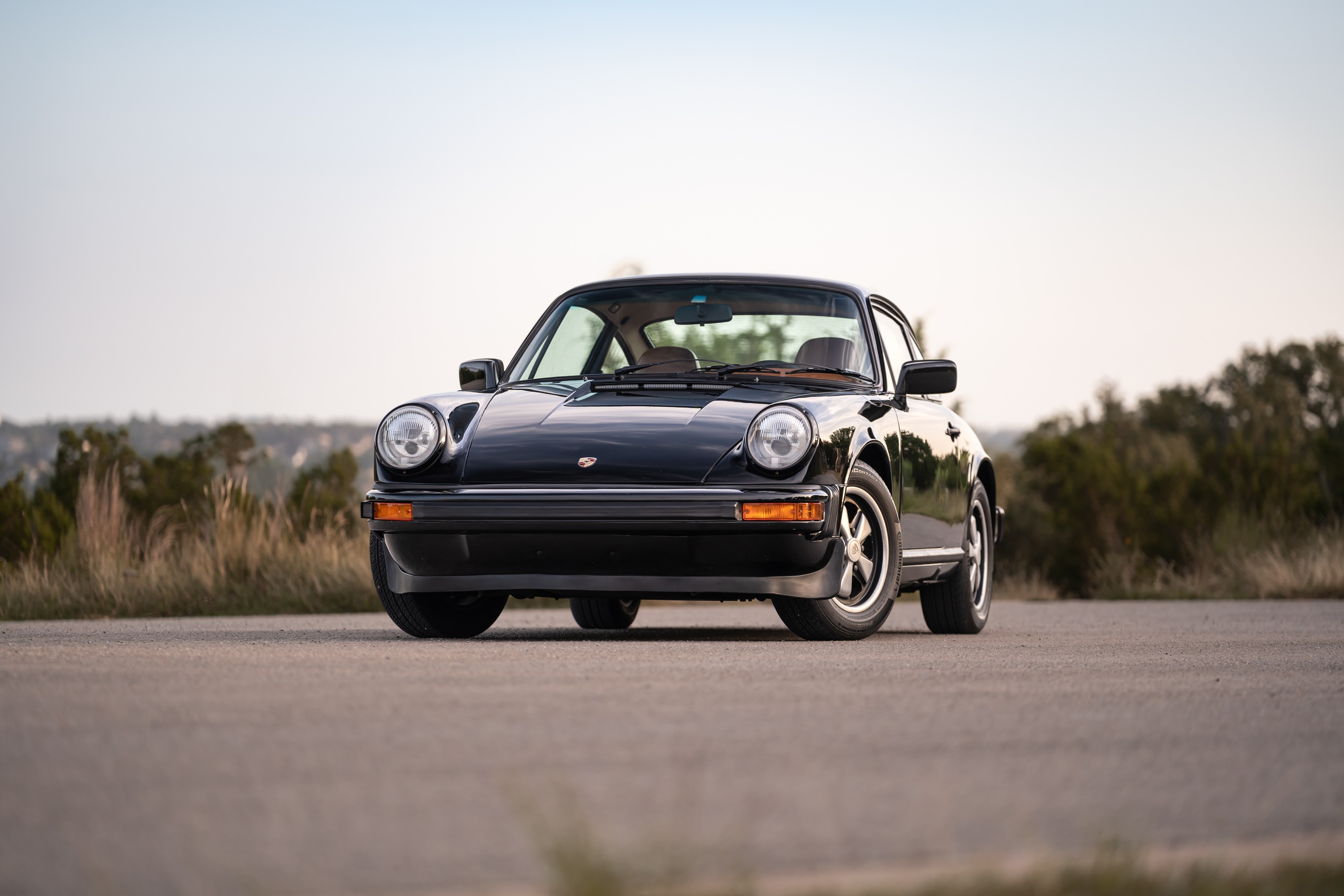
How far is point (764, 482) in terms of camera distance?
22.6 ft

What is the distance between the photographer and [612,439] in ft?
23.3

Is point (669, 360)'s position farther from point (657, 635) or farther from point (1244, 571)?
point (1244, 571)

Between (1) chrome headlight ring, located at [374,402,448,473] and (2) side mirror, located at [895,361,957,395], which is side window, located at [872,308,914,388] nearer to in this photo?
(2) side mirror, located at [895,361,957,395]

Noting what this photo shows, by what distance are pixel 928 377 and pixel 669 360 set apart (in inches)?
49.8

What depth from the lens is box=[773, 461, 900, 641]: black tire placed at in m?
7.18

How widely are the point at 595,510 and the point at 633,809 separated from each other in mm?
3754

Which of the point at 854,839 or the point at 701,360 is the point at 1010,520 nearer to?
the point at 701,360

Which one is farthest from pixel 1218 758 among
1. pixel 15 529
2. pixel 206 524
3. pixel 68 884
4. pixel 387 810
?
pixel 15 529

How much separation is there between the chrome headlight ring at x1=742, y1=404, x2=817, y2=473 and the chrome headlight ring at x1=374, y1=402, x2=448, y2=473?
132cm

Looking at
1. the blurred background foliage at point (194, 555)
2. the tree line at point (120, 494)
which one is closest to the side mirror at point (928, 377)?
the blurred background foliage at point (194, 555)

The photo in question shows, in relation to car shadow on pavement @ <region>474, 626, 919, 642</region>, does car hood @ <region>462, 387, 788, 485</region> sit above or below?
above

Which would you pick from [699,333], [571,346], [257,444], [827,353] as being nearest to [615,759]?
[827,353]

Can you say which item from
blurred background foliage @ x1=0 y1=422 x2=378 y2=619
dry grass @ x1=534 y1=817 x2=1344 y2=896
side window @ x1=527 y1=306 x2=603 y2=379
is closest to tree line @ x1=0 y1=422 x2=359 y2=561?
blurred background foliage @ x1=0 y1=422 x2=378 y2=619

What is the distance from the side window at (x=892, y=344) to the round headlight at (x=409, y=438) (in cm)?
244
